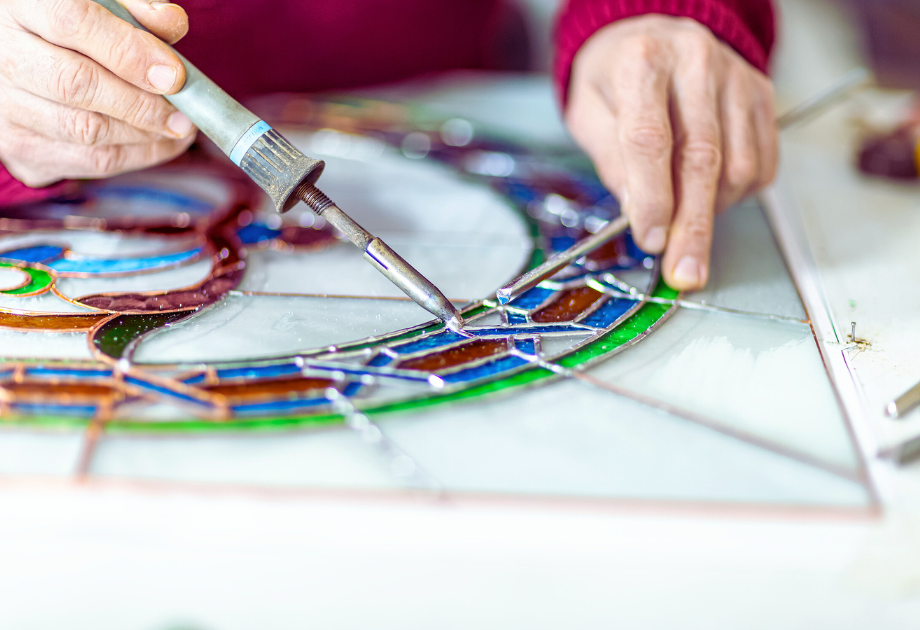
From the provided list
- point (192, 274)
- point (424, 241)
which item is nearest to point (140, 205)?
point (192, 274)

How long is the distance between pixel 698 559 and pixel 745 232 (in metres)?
0.43

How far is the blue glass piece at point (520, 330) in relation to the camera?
1.60 feet

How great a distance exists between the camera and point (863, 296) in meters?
0.57

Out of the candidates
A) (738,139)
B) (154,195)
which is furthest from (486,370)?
(154,195)

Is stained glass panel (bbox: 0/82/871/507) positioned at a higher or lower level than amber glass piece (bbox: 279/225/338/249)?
lower

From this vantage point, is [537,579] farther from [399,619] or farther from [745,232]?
[745,232]

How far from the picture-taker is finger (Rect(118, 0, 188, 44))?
1.65 ft

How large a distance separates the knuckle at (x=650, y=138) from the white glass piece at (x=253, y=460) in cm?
34

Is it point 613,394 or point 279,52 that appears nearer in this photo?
point 613,394

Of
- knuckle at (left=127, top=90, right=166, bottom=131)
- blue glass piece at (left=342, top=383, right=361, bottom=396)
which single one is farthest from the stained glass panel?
knuckle at (left=127, top=90, right=166, bottom=131)

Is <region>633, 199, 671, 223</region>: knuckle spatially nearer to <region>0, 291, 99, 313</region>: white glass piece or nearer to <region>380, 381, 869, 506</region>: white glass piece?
<region>380, 381, 869, 506</region>: white glass piece

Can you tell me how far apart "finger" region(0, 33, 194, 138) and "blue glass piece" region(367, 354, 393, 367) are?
0.27 metres

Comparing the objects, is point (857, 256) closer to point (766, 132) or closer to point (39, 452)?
point (766, 132)

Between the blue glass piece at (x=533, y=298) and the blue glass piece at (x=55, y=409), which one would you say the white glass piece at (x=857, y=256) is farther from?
the blue glass piece at (x=55, y=409)
